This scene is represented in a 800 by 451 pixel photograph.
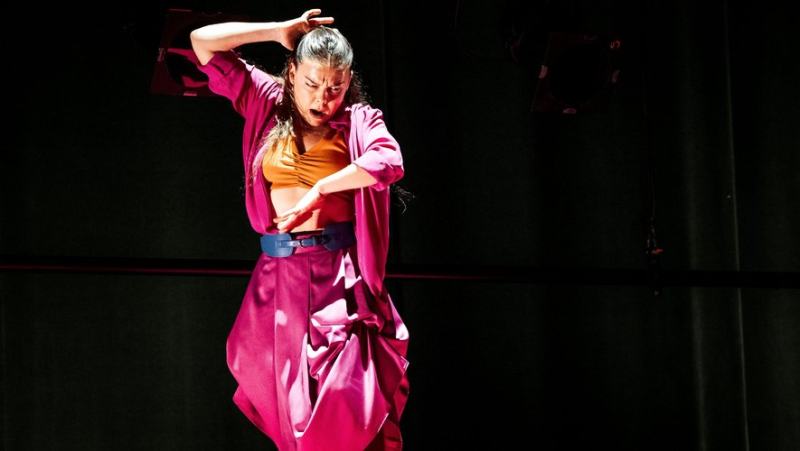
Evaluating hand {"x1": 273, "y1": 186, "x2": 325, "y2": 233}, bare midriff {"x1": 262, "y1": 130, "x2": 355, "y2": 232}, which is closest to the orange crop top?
bare midriff {"x1": 262, "y1": 130, "x2": 355, "y2": 232}

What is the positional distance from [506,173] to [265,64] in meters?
1.08

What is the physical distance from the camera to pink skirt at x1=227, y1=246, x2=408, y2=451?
2113mm

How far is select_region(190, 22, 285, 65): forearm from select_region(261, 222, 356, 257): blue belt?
1.62 ft

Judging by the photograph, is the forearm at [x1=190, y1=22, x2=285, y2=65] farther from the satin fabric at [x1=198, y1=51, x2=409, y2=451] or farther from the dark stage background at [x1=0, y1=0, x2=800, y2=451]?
the dark stage background at [x1=0, y1=0, x2=800, y2=451]

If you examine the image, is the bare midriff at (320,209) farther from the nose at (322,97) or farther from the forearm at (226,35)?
the forearm at (226,35)

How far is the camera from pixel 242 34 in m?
2.16

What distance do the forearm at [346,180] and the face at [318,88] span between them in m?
0.21

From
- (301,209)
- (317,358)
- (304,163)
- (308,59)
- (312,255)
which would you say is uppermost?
(308,59)

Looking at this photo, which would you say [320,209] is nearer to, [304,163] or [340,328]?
[304,163]

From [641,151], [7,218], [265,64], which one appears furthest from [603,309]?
[7,218]

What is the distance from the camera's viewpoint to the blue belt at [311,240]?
223 centimetres

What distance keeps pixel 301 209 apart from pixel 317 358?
1.25ft

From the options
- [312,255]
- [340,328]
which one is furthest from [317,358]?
[312,255]

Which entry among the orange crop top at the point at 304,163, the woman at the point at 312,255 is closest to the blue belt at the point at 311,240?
the woman at the point at 312,255
